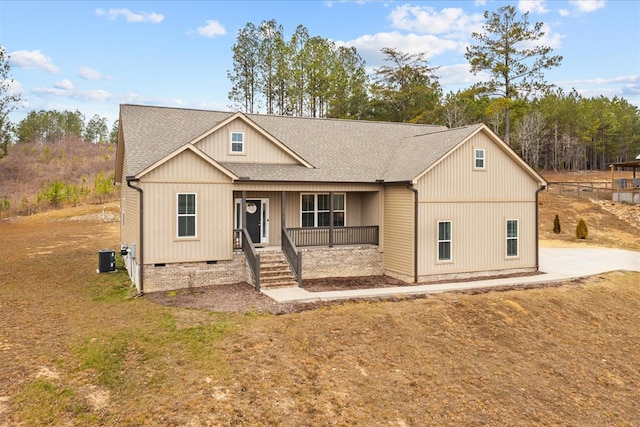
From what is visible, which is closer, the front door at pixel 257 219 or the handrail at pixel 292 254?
the handrail at pixel 292 254

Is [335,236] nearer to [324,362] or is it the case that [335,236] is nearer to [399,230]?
[399,230]

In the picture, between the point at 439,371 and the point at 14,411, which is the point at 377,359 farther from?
the point at 14,411

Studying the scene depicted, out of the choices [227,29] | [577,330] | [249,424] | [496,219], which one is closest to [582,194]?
[496,219]

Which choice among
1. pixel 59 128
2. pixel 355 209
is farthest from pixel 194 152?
pixel 59 128

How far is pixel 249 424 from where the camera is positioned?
7371 millimetres

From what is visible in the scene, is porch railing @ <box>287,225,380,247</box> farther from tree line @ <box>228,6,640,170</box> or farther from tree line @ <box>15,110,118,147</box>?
tree line @ <box>15,110,118,147</box>

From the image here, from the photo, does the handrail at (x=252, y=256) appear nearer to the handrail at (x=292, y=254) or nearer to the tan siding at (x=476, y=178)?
the handrail at (x=292, y=254)

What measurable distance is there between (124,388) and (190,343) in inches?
85.4

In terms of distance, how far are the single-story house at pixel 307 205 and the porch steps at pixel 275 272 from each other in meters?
0.04

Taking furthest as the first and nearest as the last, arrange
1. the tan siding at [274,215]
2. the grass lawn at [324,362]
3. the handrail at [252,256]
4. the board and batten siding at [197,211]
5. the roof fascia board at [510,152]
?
1. the tan siding at [274,215]
2. the roof fascia board at [510,152]
3. the handrail at [252,256]
4. the board and batten siding at [197,211]
5. the grass lawn at [324,362]

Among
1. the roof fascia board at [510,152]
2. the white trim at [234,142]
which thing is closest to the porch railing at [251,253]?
the white trim at [234,142]

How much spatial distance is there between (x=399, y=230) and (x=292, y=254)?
14.3 ft

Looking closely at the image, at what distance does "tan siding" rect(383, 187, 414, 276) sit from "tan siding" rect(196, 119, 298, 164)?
4.30 meters

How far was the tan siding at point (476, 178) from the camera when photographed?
57.5ft
